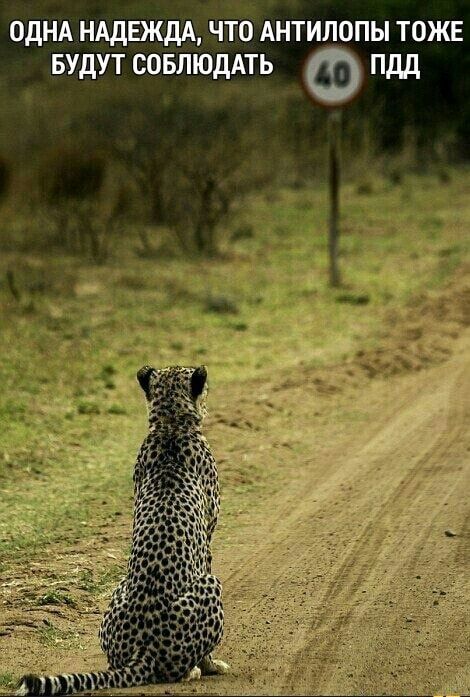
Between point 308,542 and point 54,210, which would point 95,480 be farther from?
point 54,210

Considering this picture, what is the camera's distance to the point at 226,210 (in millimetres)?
16156

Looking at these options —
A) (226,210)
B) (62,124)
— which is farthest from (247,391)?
(62,124)

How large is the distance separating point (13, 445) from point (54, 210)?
8890mm

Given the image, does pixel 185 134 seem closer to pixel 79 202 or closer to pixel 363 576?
pixel 79 202

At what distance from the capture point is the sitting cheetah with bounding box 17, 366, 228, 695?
4387 millimetres

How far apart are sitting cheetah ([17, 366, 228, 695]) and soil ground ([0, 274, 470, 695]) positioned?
0.12 m

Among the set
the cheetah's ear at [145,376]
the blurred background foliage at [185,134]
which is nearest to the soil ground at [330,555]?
the cheetah's ear at [145,376]

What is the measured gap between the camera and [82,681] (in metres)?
4.19

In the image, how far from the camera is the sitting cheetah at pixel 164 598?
4387 mm

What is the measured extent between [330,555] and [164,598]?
1.98m

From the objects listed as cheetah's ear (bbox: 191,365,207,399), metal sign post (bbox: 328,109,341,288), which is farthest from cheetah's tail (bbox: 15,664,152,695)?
metal sign post (bbox: 328,109,341,288)

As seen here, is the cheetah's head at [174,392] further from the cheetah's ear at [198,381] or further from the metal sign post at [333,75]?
the metal sign post at [333,75]

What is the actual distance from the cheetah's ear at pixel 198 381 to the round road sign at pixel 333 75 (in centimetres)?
898

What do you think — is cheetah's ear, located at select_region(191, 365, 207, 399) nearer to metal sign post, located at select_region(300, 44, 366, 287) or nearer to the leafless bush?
metal sign post, located at select_region(300, 44, 366, 287)
